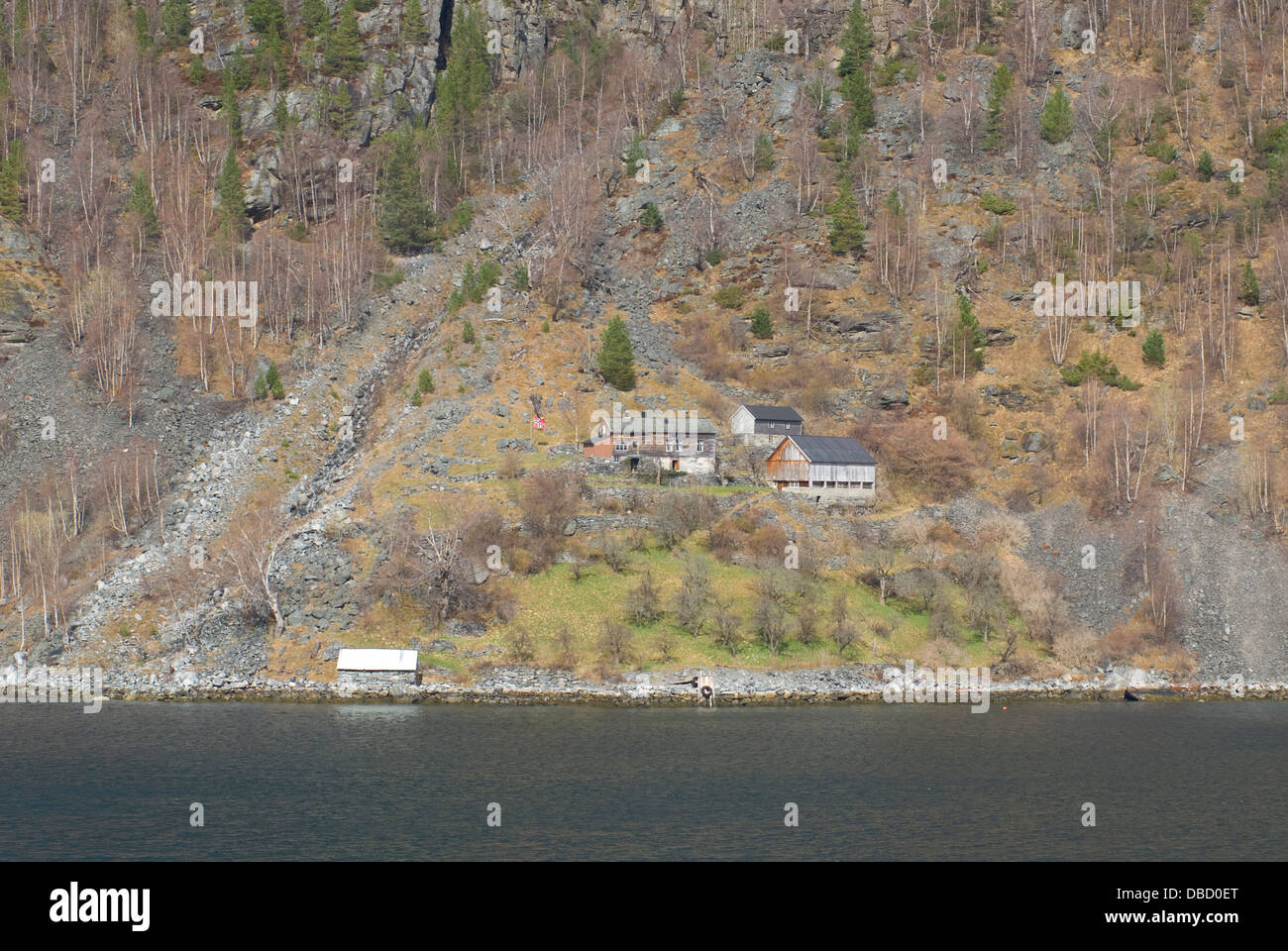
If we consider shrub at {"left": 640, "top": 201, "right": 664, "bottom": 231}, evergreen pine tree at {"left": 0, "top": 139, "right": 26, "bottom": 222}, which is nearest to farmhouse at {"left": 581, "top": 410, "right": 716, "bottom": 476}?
shrub at {"left": 640, "top": 201, "right": 664, "bottom": 231}

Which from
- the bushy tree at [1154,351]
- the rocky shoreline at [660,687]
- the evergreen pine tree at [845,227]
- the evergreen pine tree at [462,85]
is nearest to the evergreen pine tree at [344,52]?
the evergreen pine tree at [462,85]

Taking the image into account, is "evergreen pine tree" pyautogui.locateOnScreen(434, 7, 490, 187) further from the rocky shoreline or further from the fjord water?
the fjord water

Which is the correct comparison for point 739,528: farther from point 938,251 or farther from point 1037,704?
point 938,251

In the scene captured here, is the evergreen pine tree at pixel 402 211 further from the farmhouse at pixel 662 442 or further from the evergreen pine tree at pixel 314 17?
the farmhouse at pixel 662 442

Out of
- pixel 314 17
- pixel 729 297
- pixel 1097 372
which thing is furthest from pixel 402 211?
pixel 1097 372

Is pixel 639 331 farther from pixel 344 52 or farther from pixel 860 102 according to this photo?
pixel 344 52

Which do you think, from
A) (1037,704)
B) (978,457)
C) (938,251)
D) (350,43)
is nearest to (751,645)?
(1037,704)
